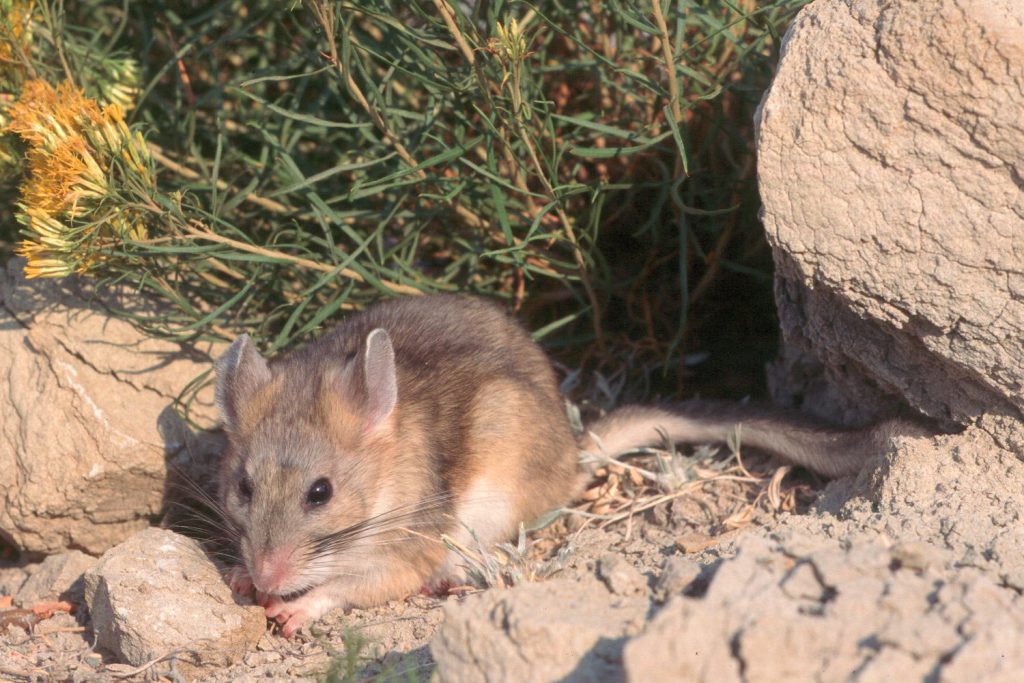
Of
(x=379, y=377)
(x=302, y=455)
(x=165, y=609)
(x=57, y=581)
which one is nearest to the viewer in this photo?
(x=165, y=609)

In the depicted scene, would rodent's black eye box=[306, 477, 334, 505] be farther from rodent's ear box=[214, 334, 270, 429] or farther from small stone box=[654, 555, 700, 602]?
small stone box=[654, 555, 700, 602]

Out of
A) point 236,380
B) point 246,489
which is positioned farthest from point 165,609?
point 236,380

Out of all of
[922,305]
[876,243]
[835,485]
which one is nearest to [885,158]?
[876,243]

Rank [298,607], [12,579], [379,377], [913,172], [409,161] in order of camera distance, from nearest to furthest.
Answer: [913,172] → [379,377] → [298,607] → [409,161] → [12,579]

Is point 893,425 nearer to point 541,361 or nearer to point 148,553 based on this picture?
point 541,361

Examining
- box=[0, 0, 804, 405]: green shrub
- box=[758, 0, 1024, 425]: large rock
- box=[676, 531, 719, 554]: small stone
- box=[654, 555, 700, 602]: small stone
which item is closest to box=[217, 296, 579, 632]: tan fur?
box=[0, 0, 804, 405]: green shrub

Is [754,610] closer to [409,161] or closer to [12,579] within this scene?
[409,161]

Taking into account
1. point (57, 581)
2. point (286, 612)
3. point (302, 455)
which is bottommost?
point (57, 581)

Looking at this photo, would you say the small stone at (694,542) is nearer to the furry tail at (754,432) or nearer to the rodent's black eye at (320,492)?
the furry tail at (754,432)
